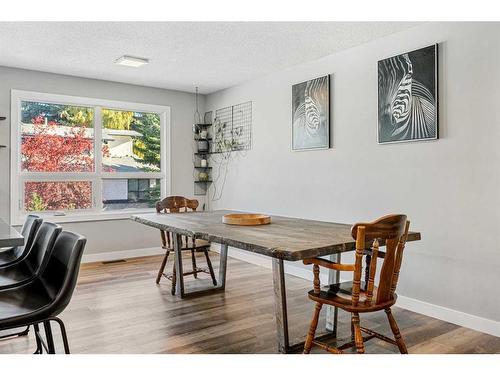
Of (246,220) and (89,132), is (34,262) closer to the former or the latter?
(246,220)

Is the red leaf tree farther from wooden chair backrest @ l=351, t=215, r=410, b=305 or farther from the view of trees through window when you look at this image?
wooden chair backrest @ l=351, t=215, r=410, b=305

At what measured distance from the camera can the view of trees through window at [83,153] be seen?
4828 millimetres

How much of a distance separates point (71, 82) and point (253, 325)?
3.71 meters

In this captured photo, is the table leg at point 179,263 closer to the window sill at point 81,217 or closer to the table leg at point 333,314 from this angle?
the table leg at point 333,314

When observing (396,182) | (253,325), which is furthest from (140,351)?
(396,182)

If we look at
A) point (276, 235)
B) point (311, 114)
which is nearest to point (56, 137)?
point (311, 114)

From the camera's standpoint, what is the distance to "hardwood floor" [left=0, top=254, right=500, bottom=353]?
2.57 meters

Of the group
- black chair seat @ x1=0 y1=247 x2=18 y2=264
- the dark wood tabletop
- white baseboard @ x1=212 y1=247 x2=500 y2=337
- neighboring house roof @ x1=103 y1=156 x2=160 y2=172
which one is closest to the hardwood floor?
white baseboard @ x1=212 y1=247 x2=500 y2=337

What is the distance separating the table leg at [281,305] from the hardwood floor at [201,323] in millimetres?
97

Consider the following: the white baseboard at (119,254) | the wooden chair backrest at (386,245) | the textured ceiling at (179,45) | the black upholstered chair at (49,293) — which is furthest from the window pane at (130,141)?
the wooden chair backrest at (386,245)

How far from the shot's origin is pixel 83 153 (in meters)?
5.17

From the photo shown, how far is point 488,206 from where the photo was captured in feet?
9.30

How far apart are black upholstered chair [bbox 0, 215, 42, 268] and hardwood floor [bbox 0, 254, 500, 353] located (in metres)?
0.55

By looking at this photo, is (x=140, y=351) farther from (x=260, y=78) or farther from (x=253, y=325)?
(x=260, y=78)
